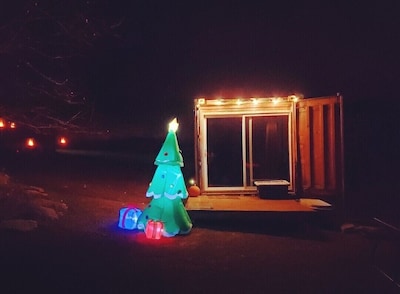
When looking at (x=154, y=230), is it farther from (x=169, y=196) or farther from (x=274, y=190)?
(x=274, y=190)

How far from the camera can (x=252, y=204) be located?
9.85m

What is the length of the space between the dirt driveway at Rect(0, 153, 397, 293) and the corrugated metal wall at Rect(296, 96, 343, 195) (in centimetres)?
160

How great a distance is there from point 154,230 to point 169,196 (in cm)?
75

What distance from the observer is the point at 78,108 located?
1343 centimetres

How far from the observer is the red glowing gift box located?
7.95 m

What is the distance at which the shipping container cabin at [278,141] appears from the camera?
403 inches

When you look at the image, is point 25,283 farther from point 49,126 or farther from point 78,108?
point 78,108

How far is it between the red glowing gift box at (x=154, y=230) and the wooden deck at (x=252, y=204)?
4.10ft

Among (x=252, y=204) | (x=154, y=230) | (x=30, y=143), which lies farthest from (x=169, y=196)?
(x=30, y=143)

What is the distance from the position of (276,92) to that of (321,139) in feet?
5.15

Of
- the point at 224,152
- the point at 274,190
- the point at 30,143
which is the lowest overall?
the point at 274,190

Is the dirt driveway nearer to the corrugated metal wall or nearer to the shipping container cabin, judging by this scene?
the corrugated metal wall

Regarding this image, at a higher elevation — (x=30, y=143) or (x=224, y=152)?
(x=30, y=143)

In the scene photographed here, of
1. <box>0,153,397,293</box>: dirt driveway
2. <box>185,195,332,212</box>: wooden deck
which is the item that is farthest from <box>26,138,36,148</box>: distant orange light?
<box>185,195,332,212</box>: wooden deck
